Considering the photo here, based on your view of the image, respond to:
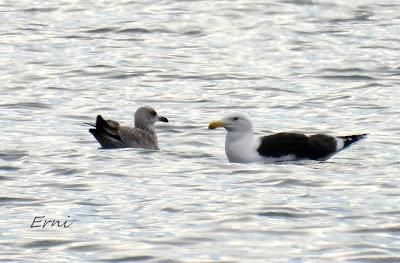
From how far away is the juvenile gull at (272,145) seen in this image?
2048cm

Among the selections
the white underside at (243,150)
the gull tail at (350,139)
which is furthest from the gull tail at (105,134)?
the gull tail at (350,139)

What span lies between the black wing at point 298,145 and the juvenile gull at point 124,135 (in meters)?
1.86

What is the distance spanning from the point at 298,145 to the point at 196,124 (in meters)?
3.60

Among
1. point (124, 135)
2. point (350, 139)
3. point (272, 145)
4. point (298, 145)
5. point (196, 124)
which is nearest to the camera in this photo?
point (272, 145)

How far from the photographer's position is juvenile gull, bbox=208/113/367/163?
20.5m

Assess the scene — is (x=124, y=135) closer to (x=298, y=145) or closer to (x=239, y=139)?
(x=239, y=139)

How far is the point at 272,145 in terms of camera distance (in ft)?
67.1

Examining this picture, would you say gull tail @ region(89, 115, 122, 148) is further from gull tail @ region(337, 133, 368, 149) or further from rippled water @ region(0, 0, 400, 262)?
gull tail @ region(337, 133, 368, 149)

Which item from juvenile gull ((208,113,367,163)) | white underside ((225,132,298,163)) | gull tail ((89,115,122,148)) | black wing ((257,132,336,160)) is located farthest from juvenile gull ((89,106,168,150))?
black wing ((257,132,336,160))

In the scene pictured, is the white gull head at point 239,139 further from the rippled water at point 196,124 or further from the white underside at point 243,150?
the rippled water at point 196,124

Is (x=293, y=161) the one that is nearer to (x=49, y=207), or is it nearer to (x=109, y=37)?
(x=49, y=207)

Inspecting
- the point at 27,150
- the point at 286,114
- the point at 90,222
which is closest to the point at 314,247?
the point at 90,222

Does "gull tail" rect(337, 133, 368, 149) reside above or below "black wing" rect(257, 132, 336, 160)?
below

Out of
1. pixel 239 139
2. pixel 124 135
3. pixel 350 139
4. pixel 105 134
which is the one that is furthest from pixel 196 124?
pixel 350 139
